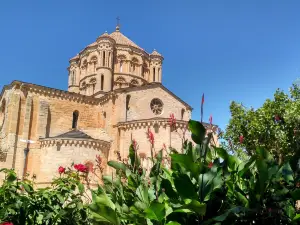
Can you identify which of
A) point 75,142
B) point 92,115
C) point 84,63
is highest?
point 84,63

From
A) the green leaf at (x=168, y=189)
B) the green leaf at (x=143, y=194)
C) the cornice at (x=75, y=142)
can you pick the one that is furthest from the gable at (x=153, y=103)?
the green leaf at (x=168, y=189)

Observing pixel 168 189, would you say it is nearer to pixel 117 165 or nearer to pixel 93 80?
pixel 117 165

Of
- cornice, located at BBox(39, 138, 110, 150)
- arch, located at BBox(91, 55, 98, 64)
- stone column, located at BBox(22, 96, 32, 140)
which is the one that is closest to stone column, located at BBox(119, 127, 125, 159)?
cornice, located at BBox(39, 138, 110, 150)

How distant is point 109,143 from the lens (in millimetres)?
25781

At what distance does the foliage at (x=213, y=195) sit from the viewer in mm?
3318

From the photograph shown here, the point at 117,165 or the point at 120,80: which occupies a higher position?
the point at 120,80

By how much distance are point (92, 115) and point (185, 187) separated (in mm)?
27767

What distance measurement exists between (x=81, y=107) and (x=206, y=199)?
27.6 m

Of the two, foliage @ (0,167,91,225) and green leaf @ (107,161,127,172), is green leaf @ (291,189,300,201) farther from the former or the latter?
foliage @ (0,167,91,225)

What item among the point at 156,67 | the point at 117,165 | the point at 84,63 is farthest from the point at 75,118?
the point at 117,165

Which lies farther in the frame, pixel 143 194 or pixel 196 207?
pixel 143 194

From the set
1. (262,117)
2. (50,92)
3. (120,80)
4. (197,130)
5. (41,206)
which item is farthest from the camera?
(120,80)

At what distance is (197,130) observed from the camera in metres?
3.54

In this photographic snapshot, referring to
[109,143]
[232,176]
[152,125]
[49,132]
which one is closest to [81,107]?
[49,132]
